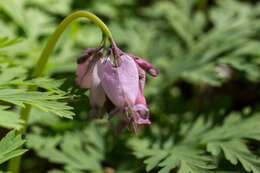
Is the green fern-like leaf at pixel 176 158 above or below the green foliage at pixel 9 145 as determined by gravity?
below

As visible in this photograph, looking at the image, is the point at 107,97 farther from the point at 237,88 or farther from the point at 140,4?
the point at 140,4

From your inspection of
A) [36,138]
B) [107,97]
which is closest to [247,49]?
[107,97]

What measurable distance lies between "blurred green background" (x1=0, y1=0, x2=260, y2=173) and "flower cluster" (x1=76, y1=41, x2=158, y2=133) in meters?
0.15

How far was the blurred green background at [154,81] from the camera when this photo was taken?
2.31 m

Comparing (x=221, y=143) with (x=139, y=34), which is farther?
(x=139, y=34)

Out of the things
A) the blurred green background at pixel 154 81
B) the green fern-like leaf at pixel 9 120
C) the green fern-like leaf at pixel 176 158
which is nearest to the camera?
the green fern-like leaf at pixel 9 120

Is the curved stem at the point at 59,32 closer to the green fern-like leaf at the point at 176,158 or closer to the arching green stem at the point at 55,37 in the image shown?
the arching green stem at the point at 55,37

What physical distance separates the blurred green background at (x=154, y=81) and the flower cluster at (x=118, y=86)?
148 mm

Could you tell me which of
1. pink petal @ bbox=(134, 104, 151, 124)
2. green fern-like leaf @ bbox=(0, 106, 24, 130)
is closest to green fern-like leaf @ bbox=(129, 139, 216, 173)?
pink petal @ bbox=(134, 104, 151, 124)

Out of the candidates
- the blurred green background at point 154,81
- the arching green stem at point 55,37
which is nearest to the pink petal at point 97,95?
the blurred green background at point 154,81

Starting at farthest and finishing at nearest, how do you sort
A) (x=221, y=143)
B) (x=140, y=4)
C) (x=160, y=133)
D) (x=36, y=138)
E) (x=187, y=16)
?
(x=140, y=4) < (x=187, y=16) < (x=160, y=133) < (x=36, y=138) < (x=221, y=143)

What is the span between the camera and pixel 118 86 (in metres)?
1.58

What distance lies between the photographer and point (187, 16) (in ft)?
11.7

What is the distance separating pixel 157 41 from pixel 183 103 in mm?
762
